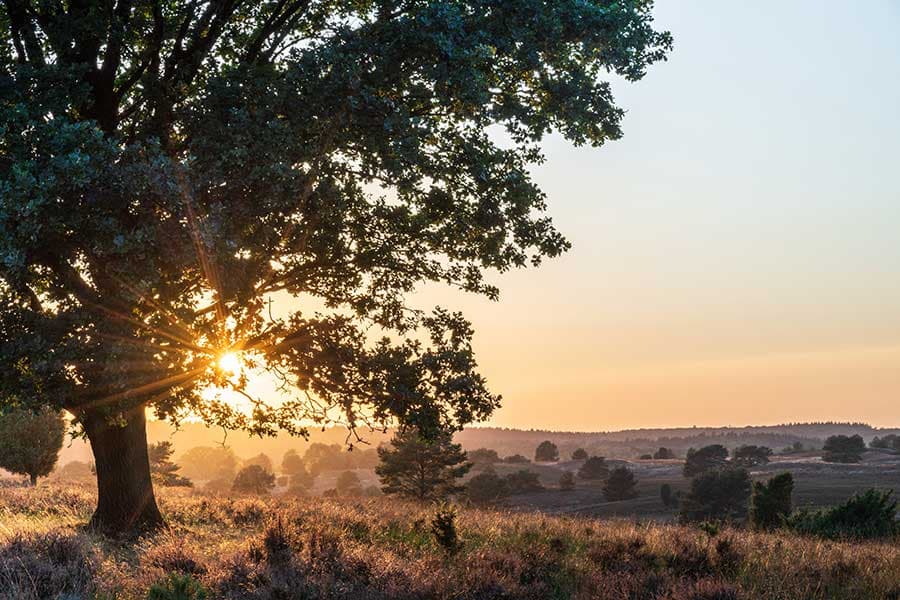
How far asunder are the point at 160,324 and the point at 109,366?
1.17 meters

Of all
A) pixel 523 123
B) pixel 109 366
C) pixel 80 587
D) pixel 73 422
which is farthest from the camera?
pixel 73 422

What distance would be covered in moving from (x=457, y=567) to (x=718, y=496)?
5682 centimetres

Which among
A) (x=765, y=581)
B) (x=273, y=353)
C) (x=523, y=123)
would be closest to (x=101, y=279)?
(x=273, y=353)

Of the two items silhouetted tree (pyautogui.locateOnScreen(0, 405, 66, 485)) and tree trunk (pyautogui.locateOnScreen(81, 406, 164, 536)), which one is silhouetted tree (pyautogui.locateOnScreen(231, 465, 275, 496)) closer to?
silhouetted tree (pyautogui.locateOnScreen(0, 405, 66, 485))

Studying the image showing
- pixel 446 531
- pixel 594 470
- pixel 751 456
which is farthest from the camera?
pixel 751 456

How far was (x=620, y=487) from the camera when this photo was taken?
78312 mm

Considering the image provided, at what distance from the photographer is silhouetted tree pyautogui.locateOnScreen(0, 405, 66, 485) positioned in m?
43.4

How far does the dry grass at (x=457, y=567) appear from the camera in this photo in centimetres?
911

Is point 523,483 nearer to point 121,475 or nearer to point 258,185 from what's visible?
point 121,475

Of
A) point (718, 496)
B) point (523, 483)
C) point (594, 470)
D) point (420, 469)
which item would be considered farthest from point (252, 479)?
point (718, 496)

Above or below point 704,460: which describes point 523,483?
below

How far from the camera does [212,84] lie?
39.0 ft

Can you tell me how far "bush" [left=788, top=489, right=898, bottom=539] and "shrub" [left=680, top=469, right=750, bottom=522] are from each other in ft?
126

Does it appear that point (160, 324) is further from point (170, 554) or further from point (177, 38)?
point (177, 38)
